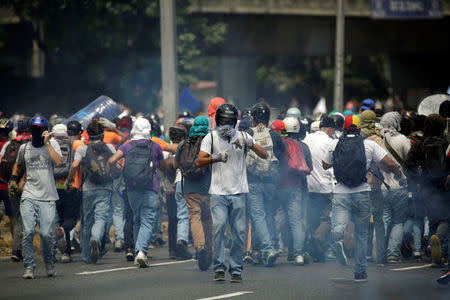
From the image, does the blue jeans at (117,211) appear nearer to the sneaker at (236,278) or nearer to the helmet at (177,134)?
the helmet at (177,134)

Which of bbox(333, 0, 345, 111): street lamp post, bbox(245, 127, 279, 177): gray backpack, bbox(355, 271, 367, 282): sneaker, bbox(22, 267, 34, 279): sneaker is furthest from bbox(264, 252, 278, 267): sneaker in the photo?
bbox(333, 0, 345, 111): street lamp post

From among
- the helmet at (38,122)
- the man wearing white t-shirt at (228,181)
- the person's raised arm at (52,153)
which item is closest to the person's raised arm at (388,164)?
the man wearing white t-shirt at (228,181)

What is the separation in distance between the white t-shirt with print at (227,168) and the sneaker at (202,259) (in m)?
1.22

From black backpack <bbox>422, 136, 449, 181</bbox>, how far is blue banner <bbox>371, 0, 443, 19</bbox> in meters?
13.3

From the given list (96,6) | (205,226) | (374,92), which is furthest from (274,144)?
(374,92)

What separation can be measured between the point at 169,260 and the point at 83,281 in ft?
6.90

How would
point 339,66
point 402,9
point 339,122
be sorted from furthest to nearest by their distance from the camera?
point 402,9
point 339,66
point 339,122

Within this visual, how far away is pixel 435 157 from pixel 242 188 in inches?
101

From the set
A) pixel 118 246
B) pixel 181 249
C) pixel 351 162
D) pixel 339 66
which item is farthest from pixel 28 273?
pixel 339 66

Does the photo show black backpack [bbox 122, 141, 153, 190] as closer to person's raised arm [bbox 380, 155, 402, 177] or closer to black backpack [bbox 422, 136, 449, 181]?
person's raised arm [bbox 380, 155, 402, 177]

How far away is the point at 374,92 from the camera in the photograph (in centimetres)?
5822

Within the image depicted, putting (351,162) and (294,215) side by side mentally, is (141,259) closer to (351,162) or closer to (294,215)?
(294,215)

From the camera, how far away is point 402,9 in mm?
24578

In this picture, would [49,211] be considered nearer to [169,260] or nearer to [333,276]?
[169,260]
